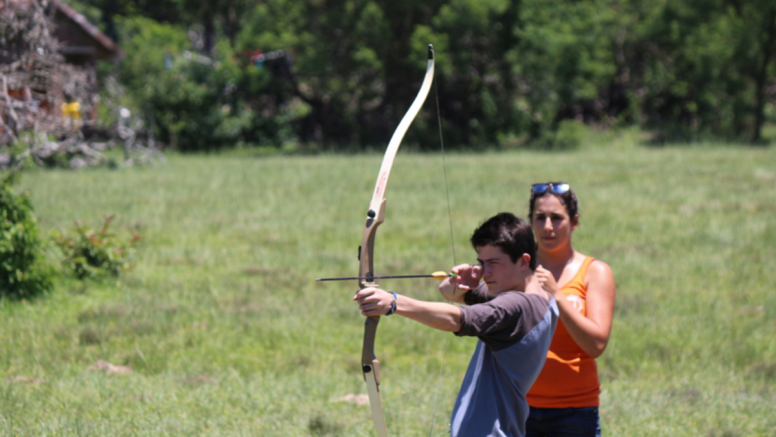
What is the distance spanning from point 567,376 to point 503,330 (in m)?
0.79

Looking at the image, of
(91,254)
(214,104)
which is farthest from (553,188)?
(214,104)

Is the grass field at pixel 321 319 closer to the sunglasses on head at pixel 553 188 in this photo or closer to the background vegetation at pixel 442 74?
the sunglasses on head at pixel 553 188

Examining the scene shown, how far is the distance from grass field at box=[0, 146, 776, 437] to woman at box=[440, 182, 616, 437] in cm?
190

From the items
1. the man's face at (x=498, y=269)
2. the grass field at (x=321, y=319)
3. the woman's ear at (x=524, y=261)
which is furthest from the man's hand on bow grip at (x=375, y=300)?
the grass field at (x=321, y=319)

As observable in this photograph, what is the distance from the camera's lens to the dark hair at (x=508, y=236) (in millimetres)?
2906

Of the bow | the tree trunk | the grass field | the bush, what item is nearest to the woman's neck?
the bow

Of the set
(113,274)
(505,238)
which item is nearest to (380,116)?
(113,274)

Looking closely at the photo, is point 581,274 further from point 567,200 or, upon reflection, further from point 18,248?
point 18,248

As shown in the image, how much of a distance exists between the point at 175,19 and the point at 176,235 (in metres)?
38.2

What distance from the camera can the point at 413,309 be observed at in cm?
273

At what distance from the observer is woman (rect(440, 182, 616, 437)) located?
336 cm

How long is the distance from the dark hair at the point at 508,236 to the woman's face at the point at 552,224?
0.69 m

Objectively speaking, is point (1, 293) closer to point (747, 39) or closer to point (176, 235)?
point (176, 235)

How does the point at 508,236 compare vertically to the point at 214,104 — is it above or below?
below
